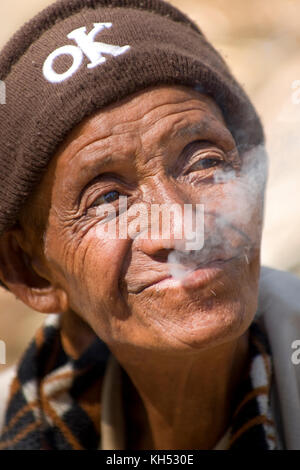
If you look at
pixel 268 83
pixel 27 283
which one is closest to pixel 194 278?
pixel 27 283

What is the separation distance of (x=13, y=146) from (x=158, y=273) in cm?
60

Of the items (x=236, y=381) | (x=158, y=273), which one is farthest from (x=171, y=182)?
(x=236, y=381)

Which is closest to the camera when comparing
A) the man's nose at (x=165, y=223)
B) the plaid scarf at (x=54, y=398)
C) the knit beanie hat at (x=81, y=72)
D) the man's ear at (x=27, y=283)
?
the man's nose at (x=165, y=223)

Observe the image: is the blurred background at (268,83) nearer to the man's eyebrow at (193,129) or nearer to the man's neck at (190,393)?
the man's eyebrow at (193,129)

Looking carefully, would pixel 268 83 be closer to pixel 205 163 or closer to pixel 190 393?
pixel 205 163

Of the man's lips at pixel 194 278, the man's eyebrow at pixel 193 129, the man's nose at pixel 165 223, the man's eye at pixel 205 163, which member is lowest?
the man's lips at pixel 194 278

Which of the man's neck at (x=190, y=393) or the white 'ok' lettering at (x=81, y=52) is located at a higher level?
the white 'ok' lettering at (x=81, y=52)

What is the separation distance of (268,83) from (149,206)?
193 cm

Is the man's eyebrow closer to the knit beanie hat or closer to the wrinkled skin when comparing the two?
the wrinkled skin

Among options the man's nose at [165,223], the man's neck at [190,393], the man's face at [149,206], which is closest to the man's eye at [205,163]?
the man's face at [149,206]

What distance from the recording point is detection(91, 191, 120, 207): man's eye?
5.51 feet

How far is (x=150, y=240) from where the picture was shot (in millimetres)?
1550

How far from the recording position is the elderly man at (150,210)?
156cm

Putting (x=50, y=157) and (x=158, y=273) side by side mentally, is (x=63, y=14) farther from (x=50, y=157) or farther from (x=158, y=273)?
(x=158, y=273)
